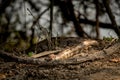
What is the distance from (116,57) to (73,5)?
413 centimetres

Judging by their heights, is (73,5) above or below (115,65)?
above

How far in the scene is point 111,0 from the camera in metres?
6.93

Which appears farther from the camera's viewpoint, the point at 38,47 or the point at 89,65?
the point at 38,47

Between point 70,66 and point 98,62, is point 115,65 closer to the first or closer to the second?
point 98,62

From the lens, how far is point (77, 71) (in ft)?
9.39

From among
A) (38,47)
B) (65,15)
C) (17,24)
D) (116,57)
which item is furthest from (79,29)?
(116,57)

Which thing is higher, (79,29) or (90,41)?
(79,29)

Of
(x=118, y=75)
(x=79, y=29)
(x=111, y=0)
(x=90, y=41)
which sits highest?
(x=111, y=0)

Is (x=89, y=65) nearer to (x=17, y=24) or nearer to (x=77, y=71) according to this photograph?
(x=77, y=71)

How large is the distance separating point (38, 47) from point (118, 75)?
1334 millimetres

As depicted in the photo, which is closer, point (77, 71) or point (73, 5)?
point (77, 71)

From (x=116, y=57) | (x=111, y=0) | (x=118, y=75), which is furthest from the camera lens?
(x=111, y=0)

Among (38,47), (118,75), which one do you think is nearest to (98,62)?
(118,75)

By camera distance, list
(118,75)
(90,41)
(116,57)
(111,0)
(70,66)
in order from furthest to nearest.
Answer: (111,0) → (90,41) → (116,57) → (70,66) → (118,75)
